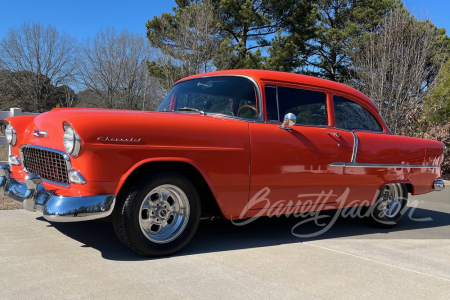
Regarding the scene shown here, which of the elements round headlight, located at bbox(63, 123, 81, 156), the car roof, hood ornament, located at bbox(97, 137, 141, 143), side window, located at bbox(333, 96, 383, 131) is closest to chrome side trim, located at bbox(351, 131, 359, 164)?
side window, located at bbox(333, 96, 383, 131)

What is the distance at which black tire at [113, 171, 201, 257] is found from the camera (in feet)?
11.2

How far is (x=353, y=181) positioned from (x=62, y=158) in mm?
3130

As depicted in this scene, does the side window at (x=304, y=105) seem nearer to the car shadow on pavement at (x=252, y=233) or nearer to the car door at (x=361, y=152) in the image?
the car door at (x=361, y=152)

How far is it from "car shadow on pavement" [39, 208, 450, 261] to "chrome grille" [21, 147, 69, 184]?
0.74m

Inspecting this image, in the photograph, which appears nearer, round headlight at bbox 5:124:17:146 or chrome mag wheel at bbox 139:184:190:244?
chrome mag wheel at bbox 139:184:190:244

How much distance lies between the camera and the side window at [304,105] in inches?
178

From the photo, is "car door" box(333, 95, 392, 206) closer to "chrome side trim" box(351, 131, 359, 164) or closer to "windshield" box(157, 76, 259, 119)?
"chrome side trim" box(351, 131, 359, 164)

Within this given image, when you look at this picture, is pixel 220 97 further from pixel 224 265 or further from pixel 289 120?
pixel 224 265

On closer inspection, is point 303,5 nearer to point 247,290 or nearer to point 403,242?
point 403,242

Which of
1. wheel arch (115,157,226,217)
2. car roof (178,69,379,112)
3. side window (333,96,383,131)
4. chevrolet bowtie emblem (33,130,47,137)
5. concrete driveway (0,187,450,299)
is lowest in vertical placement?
concrete driveway (0,187,450,299)

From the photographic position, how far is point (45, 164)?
3.70 metres

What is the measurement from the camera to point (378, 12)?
27703 mm

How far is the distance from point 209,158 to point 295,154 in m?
1.00

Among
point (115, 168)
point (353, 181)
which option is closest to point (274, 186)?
point (353, 181)
